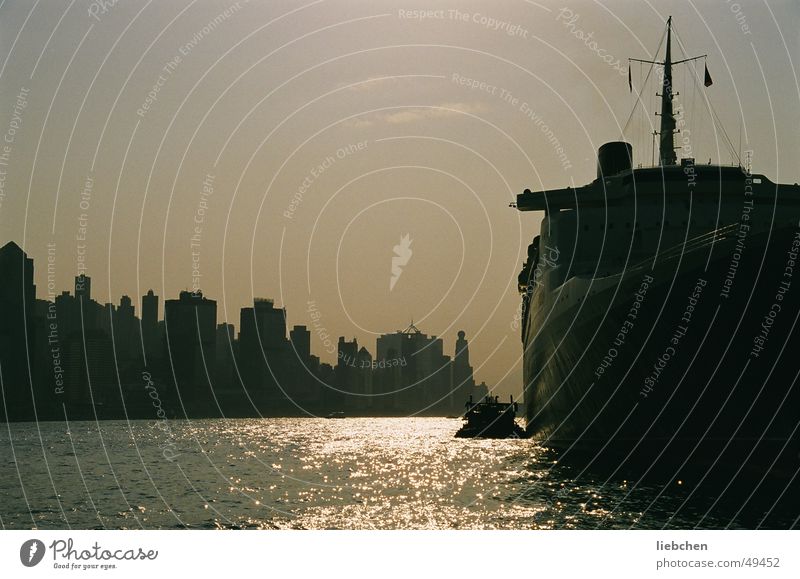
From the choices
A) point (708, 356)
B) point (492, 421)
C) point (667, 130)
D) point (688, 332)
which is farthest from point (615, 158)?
point (492, 421)

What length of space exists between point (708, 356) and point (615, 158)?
67.2 ft

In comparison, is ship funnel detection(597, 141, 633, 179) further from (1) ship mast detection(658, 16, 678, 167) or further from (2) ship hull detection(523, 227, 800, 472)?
(2) ship hull detection(523, 227, 800, 472)

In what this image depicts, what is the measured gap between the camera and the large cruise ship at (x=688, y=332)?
26344 mm

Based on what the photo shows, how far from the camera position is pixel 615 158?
45.7 metres

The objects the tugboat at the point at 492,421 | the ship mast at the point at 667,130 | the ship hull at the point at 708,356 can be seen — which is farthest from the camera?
the tugboat at the point at 492,421

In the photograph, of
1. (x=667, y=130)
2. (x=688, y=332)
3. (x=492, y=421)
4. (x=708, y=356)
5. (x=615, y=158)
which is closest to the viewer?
(x=708, y=356)

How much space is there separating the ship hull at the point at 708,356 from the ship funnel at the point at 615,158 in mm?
16404

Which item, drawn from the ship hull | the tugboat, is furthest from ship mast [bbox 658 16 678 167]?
the tugboat

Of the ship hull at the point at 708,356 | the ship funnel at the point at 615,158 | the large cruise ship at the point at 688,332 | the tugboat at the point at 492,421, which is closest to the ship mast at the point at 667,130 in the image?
the ship funnel at the point at 615,158

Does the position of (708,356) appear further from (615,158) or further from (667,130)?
(615,158)

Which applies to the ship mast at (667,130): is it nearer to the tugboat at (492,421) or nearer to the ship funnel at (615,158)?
the ship funnel at (615,158)
